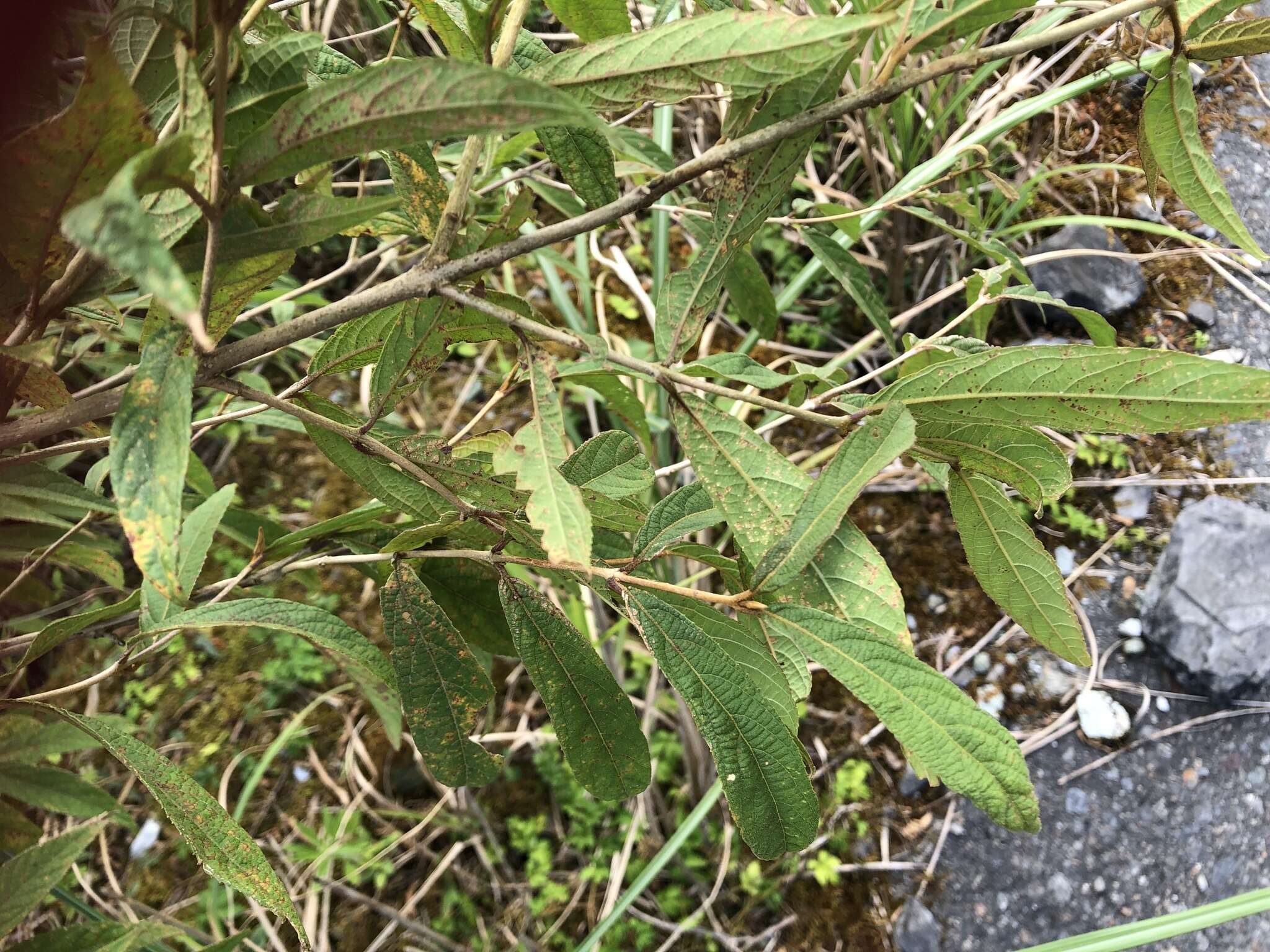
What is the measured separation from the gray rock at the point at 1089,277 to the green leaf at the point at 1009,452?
3.69 feet

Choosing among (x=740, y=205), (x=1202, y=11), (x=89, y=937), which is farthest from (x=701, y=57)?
(x=89, y=937)

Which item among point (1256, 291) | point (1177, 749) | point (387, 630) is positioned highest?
point (387, 630)

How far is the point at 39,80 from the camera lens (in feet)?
1.38

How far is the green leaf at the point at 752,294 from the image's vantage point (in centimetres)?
85

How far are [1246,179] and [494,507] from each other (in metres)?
1.69

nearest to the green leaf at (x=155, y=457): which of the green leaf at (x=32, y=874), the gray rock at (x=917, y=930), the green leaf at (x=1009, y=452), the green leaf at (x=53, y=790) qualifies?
the green leaf at (x=1009, y=452)

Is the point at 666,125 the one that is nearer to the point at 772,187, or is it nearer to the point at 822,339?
the point at 822,339

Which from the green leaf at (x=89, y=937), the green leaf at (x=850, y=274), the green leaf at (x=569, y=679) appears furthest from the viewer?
the green leaf at (x=850, y=274)

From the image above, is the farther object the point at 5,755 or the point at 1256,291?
the point at 1256,291

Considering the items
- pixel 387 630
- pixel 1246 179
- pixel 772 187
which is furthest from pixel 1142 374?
pixel 1246 179

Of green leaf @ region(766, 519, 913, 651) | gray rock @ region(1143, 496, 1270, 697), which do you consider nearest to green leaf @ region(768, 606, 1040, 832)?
green leaf @ region(766, 519, 913, 651)

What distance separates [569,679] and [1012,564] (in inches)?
11.0

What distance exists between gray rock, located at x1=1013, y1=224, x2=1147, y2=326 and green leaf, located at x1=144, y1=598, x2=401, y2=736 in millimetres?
1288

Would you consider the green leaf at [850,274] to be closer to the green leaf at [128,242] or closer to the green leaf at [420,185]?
the green leaf at [420,185]
